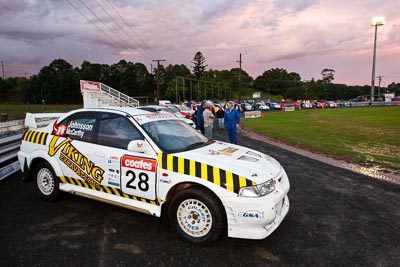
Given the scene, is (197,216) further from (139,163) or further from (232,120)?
(232,120)

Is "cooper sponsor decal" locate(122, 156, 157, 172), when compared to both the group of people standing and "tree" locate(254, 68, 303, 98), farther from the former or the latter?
"tree" locate(254, 68, 303, 98)

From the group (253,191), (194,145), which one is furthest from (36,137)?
(253,191)

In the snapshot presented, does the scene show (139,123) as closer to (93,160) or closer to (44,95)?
(93,160)

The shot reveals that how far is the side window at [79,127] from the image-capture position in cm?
432

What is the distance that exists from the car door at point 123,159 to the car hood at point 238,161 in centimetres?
50

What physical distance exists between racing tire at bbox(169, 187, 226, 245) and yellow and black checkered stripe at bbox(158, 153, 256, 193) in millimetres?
206

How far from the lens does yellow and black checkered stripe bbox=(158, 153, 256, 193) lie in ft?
10.4

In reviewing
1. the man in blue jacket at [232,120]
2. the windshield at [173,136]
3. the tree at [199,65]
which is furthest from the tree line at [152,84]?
the windshield at [173,136]

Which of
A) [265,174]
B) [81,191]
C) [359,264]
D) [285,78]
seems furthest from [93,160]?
[285,78]

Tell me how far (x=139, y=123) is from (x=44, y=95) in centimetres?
10627

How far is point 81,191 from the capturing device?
170 inches

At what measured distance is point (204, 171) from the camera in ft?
11.0

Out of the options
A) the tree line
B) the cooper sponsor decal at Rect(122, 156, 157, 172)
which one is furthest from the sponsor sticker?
the tree line

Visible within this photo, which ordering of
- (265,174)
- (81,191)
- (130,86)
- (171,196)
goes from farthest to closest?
(130,86)
(81,191)
(171,196)
(265,174)
